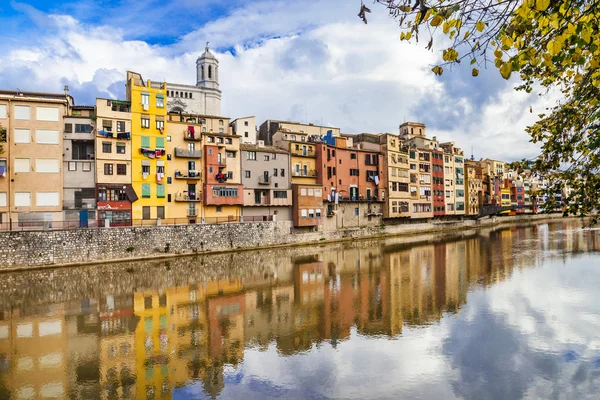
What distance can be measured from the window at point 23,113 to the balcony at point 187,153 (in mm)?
14944

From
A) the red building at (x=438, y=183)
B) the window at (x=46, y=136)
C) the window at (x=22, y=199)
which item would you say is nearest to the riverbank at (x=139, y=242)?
the window at (x=22, y=199)

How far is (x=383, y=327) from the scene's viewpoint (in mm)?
17172

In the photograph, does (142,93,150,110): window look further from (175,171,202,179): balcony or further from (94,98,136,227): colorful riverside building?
(175,171,202,179): balcony

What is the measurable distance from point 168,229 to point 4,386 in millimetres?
29547

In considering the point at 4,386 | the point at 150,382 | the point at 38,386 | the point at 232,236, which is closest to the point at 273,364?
the point at 150,382

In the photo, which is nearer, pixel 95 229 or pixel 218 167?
pixel 95 229

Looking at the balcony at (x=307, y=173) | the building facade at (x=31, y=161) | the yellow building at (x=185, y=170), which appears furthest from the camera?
the balcony at (x=307, y=173)

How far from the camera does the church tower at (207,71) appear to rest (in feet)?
325

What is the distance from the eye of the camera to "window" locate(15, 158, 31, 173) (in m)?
38.3

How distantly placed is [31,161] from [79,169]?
426cm

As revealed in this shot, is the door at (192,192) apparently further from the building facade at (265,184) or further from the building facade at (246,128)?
the building facade at (246,128)

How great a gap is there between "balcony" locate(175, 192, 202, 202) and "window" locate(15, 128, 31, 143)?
15.7 m

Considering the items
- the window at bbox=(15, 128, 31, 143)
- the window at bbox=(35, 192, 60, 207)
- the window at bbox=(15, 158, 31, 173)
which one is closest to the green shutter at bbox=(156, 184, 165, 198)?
the window at bbox=(35, 192, 60, 207)

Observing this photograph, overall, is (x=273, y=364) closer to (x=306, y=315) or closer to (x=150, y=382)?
(x=150, y=382)
